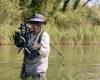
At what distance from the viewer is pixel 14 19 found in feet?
131

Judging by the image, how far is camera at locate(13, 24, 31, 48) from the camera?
25.3ft

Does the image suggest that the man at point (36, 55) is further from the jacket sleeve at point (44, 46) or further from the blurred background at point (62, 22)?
the blurred background at point (62, 22)

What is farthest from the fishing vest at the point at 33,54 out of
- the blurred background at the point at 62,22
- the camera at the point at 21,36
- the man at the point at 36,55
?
the blurred background at the point at 62,22

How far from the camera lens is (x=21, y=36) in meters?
7.73

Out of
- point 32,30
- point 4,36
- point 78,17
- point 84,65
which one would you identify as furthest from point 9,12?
point 32,30

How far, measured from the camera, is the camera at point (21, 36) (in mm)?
7707

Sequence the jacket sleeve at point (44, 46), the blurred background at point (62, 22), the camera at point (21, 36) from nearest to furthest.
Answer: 1. the camera at point (21, 36)
2. the jacket sleeve at point (44, 46)
3. the blurred background at point (62, 22)

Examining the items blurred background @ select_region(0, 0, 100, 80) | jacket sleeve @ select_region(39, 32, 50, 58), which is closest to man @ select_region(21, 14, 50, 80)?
jacket sleeve @ select_region(39, 32, 50, 58)

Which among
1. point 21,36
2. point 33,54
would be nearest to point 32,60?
point 33,54

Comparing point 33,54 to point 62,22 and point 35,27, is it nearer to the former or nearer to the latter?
point 35,27

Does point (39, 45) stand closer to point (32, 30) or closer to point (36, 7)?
point (32, 30)

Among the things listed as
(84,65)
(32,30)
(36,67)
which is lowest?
(84,65)

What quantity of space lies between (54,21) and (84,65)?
22732 mm

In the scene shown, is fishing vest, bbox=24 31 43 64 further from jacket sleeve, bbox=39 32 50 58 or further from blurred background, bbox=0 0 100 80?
blurred background, bbox=0 0 100 80
